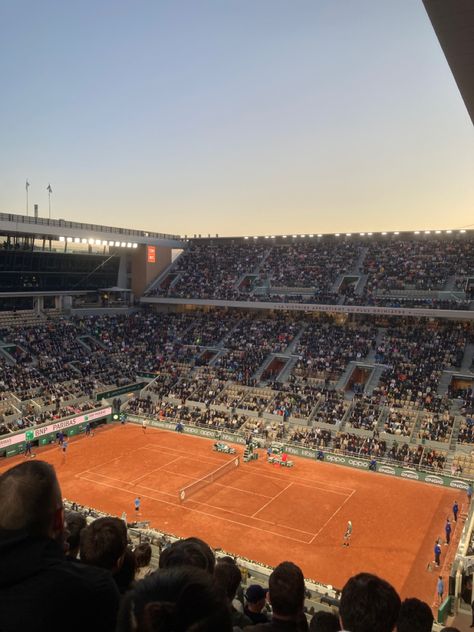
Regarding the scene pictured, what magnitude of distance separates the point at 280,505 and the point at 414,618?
25714mm

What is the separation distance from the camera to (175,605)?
7.53 feet

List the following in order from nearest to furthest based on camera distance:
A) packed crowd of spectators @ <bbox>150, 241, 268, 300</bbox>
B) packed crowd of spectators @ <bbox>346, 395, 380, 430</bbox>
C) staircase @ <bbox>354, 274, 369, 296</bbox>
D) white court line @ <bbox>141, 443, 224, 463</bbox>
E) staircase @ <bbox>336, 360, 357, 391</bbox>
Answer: white court line @ <bbox>141, 443, 224, 463</bbox>, packed crowd of spectators @ <bbox>346, 395, 380, 430</bbox>, staircase @ <bbox>336, 360, 357, 391</bbox>, staircase @ <bbox>354, 274, 369, 296</bbox>, packed crowd of spectators @ <bbox>150, 241, 268, 300</bbox>

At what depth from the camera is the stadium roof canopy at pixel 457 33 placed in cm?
834

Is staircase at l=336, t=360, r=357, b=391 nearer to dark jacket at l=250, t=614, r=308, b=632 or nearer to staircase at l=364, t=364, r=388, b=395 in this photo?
staircase at l=364, t=364, r=388, b=395

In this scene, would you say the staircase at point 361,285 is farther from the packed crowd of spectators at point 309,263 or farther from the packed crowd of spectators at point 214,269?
the packed crowd of spectators at point 214,269

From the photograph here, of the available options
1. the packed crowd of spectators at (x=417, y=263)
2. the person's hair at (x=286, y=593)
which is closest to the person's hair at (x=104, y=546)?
the person's hair at (x=286, y=593)

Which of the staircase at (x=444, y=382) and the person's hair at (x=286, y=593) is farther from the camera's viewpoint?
the staircase at (x=444, y=382)

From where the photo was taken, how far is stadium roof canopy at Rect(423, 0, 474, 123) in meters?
8.34

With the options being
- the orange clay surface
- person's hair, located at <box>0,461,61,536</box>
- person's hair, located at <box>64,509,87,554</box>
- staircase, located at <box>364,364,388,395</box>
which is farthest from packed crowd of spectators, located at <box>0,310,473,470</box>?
person's hair, located at <box>0,461,61,536</box>

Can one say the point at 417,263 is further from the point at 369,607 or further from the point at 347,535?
the point at 369,607

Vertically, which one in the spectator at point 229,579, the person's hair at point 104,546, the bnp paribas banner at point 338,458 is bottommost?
the bnp paribas banner at point 338,458

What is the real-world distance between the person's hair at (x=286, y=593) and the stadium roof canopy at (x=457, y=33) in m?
8.81

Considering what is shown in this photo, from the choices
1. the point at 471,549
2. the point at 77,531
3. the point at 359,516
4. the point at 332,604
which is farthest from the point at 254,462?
the point at 77,531

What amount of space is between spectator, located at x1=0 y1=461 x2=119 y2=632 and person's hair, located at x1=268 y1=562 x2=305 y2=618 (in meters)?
1.95
